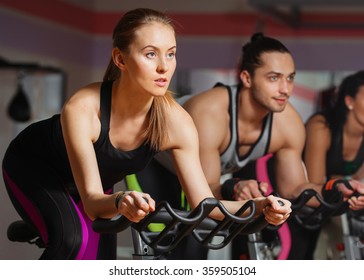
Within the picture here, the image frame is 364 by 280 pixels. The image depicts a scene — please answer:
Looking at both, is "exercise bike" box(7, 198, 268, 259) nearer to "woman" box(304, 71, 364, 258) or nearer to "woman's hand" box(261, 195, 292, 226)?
"woman's hand" box(261, 195, 292, 226)

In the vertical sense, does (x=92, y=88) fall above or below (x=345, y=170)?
above

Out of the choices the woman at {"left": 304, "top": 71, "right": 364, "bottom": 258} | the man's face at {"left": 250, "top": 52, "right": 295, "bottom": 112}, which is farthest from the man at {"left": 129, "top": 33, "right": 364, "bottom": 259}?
the woman at {"left": 304, "top": 71, "right": 364, "bottom": 258}

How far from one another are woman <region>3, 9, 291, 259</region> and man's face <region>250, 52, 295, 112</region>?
0.49 meters

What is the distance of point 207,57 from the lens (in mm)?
4695

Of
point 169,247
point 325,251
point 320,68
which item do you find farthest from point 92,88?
point 320,68

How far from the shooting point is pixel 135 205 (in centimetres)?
161

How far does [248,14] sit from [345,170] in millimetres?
1781

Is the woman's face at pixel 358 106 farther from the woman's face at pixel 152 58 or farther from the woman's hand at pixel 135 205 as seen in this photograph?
the woman's hand at pixel 135 205

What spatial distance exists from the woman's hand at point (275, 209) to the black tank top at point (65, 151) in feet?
1.15

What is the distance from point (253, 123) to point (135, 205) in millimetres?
1030

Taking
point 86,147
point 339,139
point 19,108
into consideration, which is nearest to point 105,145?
point 86,147

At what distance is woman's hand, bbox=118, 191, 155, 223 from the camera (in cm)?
159

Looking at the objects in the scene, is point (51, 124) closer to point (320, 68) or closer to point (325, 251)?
point (325, 251)
